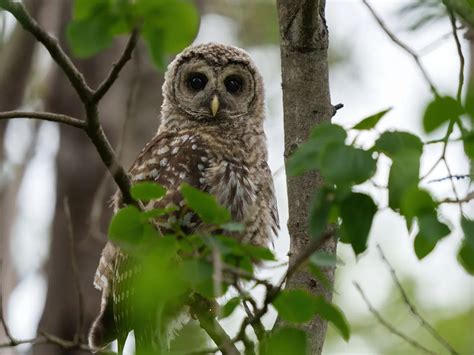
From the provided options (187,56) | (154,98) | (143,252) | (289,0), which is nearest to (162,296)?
(143,252)

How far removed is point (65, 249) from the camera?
728 centimetres

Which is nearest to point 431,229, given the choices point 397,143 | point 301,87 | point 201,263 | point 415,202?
point 415,202

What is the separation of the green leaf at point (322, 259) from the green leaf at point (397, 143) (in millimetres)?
281

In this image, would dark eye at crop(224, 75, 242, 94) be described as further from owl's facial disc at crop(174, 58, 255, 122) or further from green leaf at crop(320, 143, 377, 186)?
green leaf at crop(320, 143, 377, 186)

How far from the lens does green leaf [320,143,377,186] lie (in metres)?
2.00

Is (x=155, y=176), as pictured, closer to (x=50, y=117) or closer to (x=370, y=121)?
(x=50, y=117)

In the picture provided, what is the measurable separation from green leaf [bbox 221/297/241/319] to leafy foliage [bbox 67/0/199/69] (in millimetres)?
631

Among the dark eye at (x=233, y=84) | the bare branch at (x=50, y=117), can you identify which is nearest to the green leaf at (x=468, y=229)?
the bare branch at (x=50, y=117)

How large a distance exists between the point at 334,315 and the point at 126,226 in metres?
0.57

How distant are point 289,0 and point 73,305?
436 cm

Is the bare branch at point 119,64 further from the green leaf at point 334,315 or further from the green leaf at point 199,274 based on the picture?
the green leaf at point 334,315

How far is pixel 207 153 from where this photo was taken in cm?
441

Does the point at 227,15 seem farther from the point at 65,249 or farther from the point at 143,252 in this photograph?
the point at 143,252

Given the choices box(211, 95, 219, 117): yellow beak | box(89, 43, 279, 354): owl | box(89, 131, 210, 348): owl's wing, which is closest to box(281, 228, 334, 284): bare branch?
box(89, 43, 279, 354): owl
